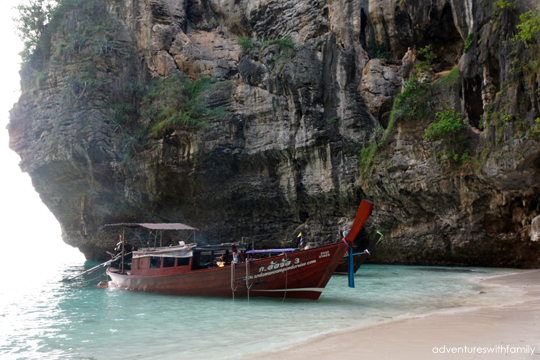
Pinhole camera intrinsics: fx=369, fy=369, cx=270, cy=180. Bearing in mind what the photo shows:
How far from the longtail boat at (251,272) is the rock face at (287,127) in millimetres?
7801

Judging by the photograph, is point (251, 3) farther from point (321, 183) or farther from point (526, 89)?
point (526, 89)

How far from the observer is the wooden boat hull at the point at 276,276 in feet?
28.1

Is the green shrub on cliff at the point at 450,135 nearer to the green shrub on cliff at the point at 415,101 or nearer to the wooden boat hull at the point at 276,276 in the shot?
the green shrub on cliff at the point at 415,101

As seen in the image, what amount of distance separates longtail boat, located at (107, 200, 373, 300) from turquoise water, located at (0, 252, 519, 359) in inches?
10.9

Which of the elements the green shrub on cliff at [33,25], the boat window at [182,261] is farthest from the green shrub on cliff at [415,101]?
the green shrub on cliff at [33,25]

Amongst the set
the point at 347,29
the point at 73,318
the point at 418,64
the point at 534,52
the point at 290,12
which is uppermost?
the point at 290,12

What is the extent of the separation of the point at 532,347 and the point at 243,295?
660cm

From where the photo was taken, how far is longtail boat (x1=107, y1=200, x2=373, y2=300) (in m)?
8.53

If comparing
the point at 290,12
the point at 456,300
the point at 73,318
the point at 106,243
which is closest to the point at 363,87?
the point at 290,12

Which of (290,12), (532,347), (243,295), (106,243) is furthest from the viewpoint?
(106,243)

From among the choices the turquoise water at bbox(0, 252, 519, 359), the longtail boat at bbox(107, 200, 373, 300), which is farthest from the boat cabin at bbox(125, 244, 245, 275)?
the turquoise water at bbox(0, 252, 519, 359)

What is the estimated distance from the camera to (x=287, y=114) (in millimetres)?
20453

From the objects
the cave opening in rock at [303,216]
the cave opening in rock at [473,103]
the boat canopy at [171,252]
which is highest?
the cave opening in rock at [473,103]

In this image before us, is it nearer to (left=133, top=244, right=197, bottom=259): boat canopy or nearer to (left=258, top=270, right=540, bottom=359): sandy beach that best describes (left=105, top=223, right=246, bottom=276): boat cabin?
(left=133, top=244, right=197, bottom=259): boat canopy
